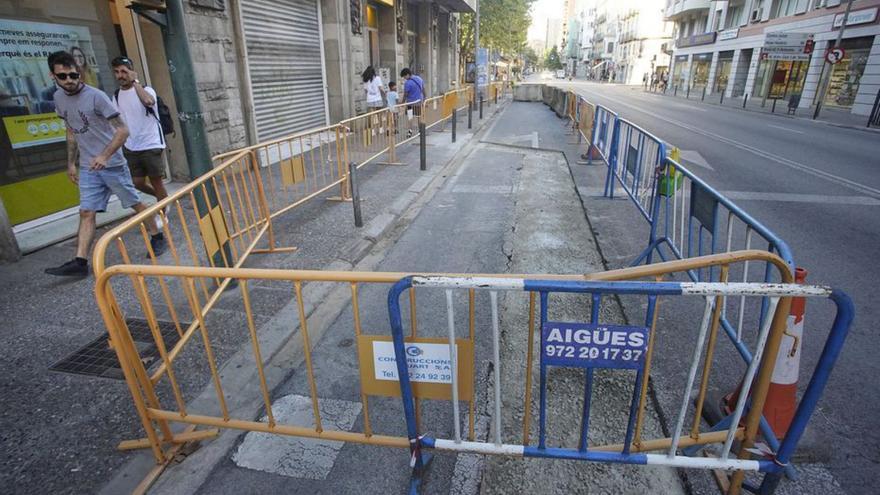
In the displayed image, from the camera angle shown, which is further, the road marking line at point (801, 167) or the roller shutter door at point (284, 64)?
the roller shutter door at point (284, 64)

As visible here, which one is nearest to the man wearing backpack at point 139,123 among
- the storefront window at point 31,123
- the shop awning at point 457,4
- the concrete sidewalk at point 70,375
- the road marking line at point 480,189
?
the storefront window at point 31,123

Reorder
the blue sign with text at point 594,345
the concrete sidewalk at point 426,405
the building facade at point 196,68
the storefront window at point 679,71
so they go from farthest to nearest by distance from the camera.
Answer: the storefront window at point 679,71 < the building facade at point 196,68 < the concrete sidewalk at point 426,405 < the blue sign with text at point 594,345

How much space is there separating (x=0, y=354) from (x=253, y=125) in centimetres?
677

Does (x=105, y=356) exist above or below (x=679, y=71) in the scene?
below

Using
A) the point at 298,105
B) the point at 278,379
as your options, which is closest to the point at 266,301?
the point at 278,379

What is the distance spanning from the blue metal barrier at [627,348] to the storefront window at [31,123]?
6214mm

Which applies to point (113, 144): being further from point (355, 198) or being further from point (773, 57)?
point (773, 57)

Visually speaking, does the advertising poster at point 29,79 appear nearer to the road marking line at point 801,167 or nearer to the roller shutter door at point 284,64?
the roller shutter door at point 284,64

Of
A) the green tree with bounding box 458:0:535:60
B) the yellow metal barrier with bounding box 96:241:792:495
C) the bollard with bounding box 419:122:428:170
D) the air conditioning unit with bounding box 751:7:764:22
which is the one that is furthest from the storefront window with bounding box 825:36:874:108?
the yellow metal barrier with bounding box 96:241:792:495

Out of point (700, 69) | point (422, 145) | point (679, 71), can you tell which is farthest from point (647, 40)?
point (422, 145)

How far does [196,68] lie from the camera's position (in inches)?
301

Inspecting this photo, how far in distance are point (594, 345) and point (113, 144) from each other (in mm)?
5038

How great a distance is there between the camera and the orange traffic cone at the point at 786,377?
2420 mm

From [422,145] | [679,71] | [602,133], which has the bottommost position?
[422,145]
